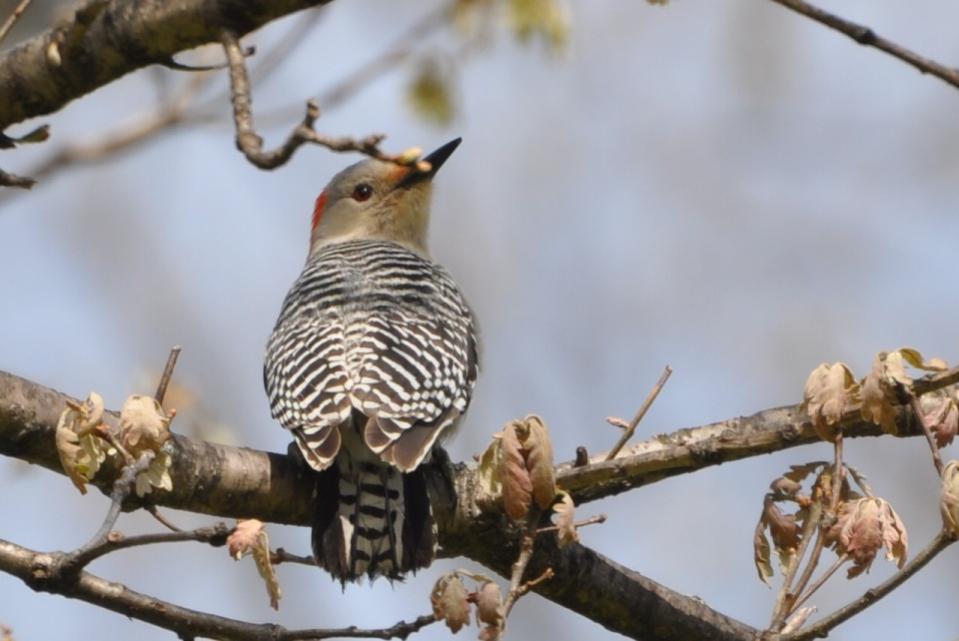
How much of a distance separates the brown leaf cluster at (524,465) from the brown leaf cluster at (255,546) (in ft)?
2.36

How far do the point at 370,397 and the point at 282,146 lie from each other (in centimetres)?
180

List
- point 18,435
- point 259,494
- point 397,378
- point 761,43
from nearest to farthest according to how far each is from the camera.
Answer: point 18,435
point 259,494
point 397,378
point 761,43

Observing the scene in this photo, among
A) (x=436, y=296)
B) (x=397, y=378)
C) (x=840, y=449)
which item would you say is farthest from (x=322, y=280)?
(x=840, y=449)

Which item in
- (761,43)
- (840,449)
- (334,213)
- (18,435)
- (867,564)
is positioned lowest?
(867,564)

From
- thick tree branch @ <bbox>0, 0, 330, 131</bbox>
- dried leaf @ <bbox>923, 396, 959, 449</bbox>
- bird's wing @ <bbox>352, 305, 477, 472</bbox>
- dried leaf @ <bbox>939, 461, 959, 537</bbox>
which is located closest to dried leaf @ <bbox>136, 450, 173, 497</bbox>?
bird's wing @ <bbox>352, 305, 477, 472</bbox>

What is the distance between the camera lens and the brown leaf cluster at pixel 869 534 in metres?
→ 3.73

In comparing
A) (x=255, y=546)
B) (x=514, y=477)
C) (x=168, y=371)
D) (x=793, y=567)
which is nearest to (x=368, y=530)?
(x=514, y=477)

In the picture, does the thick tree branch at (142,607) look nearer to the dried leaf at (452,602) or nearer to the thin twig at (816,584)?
the dried leaf at (452,602)

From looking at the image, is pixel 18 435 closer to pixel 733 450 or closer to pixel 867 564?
pixel 733 450

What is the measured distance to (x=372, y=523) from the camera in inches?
182

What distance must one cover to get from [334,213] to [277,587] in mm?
4764

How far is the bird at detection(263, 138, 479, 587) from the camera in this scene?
181 inches

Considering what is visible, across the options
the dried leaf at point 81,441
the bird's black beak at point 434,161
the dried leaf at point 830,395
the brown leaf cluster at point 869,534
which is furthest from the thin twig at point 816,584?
the bird's black beak at point 434,161

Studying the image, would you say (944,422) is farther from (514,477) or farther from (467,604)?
(467,604)
